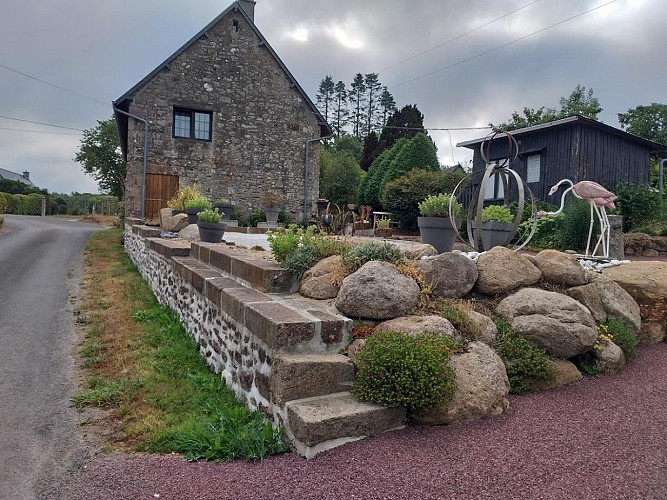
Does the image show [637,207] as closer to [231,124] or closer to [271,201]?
[271,201]

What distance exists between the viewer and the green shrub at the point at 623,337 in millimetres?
4230

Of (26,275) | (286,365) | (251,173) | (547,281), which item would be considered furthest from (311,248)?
(251,173)

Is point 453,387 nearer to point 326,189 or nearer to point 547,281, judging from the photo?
point 547,281

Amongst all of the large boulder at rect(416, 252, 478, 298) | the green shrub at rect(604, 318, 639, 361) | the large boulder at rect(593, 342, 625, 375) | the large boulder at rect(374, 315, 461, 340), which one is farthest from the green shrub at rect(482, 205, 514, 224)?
the large boulder at rect(374, 315, 461, 340)

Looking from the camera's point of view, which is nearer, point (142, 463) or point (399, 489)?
point (399, 489)

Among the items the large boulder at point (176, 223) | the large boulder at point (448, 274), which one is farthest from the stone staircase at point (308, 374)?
the large boulder at point (176, 223)

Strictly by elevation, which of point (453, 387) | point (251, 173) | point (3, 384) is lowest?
point (3, 384)

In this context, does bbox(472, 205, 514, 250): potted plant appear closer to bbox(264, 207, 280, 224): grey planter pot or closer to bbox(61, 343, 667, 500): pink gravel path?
bbox(61, 343, 667, 500): pink gravel path

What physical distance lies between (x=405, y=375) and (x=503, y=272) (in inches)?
74.4

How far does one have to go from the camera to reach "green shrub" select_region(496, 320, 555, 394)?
11.5ft

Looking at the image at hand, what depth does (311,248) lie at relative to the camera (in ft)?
15.4

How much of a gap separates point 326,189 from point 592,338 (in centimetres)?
2439

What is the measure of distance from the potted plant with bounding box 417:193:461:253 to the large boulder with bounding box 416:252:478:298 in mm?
1382

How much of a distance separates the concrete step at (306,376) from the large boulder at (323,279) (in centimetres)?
103
